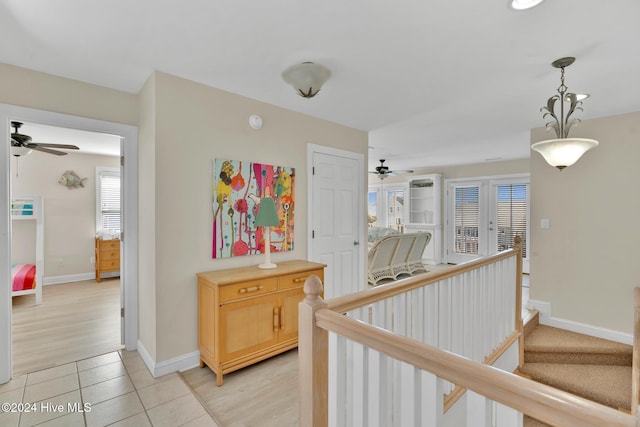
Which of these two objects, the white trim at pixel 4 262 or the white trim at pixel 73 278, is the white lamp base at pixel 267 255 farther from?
the white trim at pixel 73 278

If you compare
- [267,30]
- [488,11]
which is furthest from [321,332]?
[488,11]

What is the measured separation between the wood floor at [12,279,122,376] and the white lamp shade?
3.97 m

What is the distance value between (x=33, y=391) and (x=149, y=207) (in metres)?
1.46

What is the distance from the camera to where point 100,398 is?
208cm

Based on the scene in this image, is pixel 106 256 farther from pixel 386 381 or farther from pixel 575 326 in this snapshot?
pixel 575 326

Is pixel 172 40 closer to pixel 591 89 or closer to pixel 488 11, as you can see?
pixel 488 11

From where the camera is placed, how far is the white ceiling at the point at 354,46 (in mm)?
→ 1662

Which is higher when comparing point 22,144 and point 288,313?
point 22,144

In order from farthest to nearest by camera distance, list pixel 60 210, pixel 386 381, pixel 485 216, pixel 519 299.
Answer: pixel 485 216, pixel 60 210, pixel 519 299, pixel 386 381

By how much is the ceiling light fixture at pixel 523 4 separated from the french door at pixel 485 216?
554 centimetres

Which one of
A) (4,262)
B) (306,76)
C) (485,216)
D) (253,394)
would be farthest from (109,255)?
(485,216)

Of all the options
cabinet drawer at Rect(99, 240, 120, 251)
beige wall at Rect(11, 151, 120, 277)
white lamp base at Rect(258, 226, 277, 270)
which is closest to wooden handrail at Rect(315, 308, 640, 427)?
white lamp base at Rect(258, 226, 277, 270)

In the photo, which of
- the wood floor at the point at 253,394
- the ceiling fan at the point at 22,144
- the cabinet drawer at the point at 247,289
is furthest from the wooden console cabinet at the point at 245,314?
the ceiling fan at the point at 22,144

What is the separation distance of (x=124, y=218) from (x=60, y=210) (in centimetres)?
366
